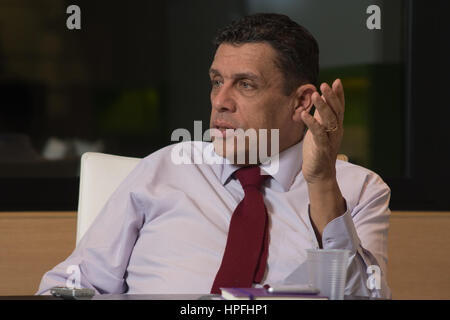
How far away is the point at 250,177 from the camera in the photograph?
169 centimetres

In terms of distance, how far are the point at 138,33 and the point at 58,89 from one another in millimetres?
413

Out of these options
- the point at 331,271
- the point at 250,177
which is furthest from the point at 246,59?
the point at 331,271

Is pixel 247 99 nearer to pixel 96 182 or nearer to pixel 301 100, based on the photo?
pixel 301 100

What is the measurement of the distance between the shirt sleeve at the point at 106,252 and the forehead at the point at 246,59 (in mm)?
415

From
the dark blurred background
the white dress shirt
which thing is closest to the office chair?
the white dress shirt

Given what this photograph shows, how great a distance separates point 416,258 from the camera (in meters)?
2.69

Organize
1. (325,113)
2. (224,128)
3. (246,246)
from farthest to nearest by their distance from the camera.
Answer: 1. (224,128)
2. (246,246)
3. (325,113)

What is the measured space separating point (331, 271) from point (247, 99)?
2.30ft

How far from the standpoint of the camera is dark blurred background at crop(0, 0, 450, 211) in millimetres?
2736

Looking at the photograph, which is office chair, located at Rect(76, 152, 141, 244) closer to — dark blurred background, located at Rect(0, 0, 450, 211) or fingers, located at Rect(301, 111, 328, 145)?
fingers, located at Rect(301, 111, 328, 145)

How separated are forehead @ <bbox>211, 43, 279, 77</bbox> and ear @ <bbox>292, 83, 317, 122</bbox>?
100 millimetres

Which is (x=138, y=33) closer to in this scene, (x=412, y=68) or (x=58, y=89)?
(x=58, y=89)

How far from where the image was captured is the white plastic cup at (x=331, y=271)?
1.12 metres
